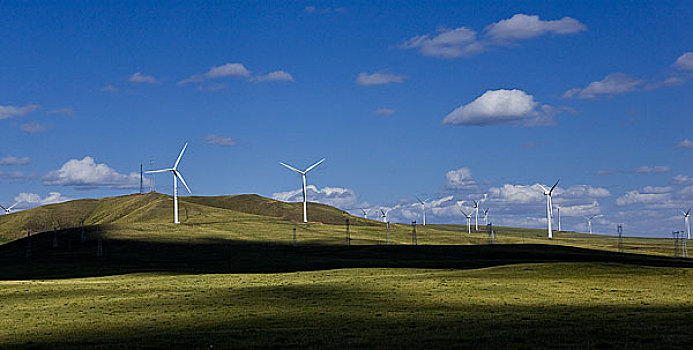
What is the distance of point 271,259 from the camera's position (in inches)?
5945

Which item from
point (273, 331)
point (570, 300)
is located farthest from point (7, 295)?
point (570, 300)

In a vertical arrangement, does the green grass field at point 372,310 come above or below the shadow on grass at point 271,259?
below

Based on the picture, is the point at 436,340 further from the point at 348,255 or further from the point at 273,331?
the point at 348,255

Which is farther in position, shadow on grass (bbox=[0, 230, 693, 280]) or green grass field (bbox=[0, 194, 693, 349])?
shadow on grass (bbox=[0, 230, 693, 280])

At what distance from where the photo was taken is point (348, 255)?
16538cm

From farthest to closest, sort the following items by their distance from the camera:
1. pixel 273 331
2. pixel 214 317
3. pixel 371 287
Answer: pixel 371 287, pixel 214 317, pixel 273 331

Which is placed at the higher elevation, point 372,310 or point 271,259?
point 271,259

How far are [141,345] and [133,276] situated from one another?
7454cm

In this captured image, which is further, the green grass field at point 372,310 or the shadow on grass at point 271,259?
the shadow on grass at point 271,259

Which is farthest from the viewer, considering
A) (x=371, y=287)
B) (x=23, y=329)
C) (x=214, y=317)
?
(x=371, y=287)

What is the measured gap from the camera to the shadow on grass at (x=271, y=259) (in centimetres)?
12431

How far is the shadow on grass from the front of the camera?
4894 inches

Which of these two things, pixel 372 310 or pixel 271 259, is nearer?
pixel 372 310

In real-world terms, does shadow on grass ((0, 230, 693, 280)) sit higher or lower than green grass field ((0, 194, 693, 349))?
higher
